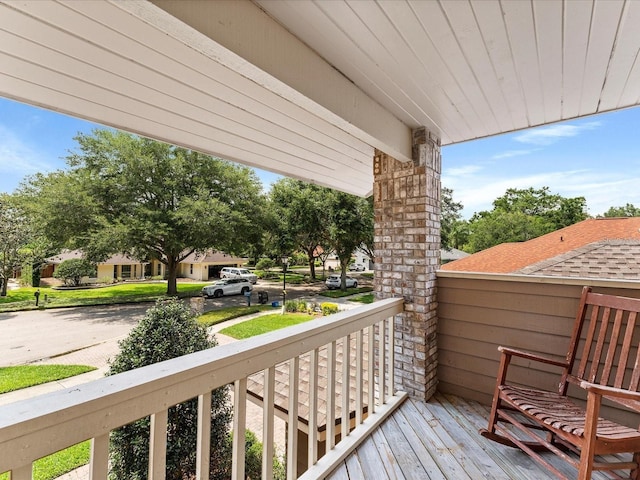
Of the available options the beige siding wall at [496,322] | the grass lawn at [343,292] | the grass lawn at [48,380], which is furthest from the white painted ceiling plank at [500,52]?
the grass lawn at [343,292]

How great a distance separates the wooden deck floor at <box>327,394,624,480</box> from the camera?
1.60 metres

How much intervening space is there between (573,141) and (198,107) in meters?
3.61

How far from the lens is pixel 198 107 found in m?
1.82

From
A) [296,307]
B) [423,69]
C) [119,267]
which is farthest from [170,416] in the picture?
[119,267]

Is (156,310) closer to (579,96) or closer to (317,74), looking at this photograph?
(317,74)

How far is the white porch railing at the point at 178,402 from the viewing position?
24.8 inches

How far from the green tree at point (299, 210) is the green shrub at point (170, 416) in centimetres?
1120

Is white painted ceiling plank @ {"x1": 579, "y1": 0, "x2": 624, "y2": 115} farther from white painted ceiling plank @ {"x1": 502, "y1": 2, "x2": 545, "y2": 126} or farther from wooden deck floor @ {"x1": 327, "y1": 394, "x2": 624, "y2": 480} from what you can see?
wooden deck floor @ {"x1": 327, "y1": 394, "x2": 624, "y2": 480}

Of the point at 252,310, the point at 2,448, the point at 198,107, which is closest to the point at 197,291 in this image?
the point at 252,310

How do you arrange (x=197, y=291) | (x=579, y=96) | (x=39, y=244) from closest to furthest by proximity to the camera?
(x=579, y=96)
(x=39, y=244)
(x=197, y=291)

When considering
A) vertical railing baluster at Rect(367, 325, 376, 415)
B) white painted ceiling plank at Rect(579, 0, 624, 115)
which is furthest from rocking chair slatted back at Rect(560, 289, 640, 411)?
white painted ceiling plank at Rect(579, 0, 624, 115)

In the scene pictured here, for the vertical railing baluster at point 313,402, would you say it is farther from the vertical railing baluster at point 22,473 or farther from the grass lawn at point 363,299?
the grass lawn at point 363,299

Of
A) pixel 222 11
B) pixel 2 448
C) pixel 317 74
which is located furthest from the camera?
pixel 317 74

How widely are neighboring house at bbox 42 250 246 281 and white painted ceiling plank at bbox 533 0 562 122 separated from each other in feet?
45.3
